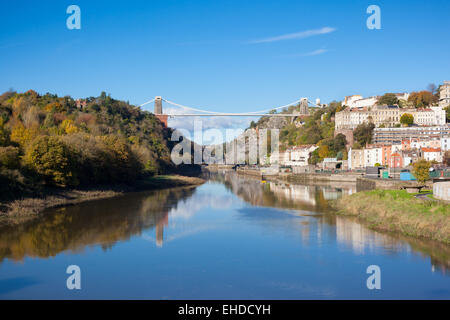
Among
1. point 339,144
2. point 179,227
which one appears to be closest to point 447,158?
point 339,144

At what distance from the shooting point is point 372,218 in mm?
11617

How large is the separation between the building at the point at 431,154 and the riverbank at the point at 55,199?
55.0 feet

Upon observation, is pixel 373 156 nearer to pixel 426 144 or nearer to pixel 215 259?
pixel 426 144

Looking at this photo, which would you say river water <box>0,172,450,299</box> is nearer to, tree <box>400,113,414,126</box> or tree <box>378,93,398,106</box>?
tree <box>400,113,414,126</box>

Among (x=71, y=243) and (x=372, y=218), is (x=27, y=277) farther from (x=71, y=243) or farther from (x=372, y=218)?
(x=372, y=218)

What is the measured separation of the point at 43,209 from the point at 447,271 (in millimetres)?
11411

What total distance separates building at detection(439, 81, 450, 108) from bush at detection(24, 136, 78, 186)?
4797 cm

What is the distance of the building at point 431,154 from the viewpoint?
29.3m

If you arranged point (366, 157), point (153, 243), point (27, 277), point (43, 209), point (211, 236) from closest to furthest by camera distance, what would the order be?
point (27, 277) → point (153, 243) → point (211, 236) → point (43, 209) → point (366, 157)

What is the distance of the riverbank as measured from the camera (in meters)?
12.5

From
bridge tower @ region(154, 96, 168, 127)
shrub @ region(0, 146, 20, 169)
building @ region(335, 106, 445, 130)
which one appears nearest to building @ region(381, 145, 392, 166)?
building @ region(335, 106, 445, 130)

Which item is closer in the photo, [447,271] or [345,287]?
[345,287]

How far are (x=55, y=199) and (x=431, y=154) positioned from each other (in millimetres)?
23598
